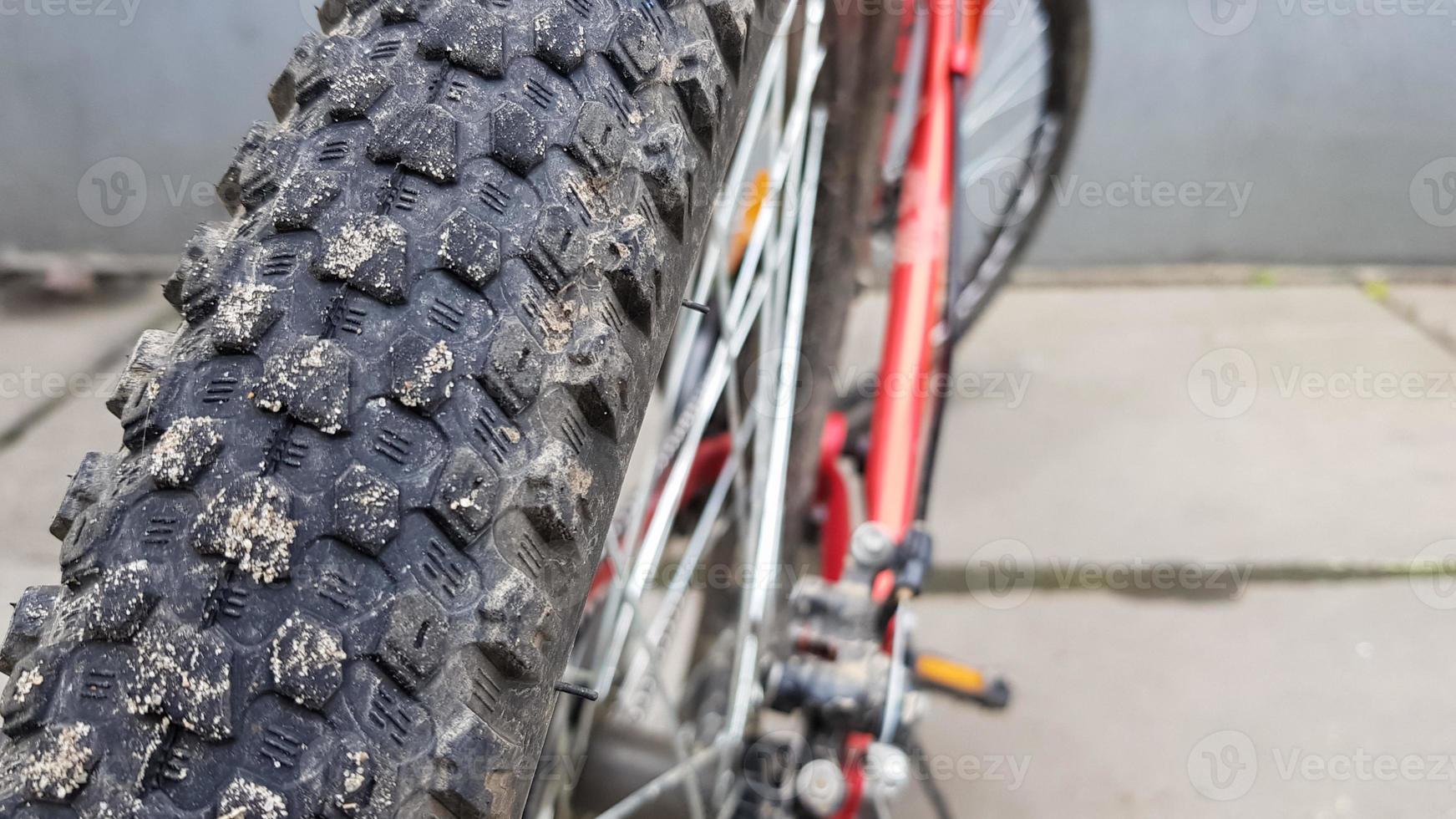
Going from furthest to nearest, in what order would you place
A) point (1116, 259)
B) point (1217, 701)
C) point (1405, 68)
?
point (1116, 259), point (1405, 68), point (1217, 701)

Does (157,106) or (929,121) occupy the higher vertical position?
(157,106)

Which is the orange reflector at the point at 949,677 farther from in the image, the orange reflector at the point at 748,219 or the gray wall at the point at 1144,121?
the gray wall at the point at 1144,121

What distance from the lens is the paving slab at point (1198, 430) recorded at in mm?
1727

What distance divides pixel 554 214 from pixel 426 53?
9 cm

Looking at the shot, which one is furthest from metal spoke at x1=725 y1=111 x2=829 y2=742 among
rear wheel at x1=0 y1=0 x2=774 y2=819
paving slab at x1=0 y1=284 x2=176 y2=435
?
paving slab at x1=0 y1=284 x2=176 y2=435

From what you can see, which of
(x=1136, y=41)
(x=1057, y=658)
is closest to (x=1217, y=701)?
(x=1057, y=658)

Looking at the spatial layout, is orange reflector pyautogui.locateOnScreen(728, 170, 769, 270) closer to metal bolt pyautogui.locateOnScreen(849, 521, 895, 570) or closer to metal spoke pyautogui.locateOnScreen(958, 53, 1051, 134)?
metal bolt pyautogui.locateOnScreen(849, 521, 895, 570)

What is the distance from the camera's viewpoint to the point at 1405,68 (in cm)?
241

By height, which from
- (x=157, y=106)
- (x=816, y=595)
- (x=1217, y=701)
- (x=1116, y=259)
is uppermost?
(x=1116, y=259)

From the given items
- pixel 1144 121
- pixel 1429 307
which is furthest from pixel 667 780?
pixel 1429 307

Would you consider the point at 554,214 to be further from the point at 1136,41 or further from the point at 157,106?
the point at 1136,41

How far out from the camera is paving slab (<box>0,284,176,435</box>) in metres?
1.88

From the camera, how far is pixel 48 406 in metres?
1.85

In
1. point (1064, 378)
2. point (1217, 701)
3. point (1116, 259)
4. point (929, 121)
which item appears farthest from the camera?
point (1116, 259)
